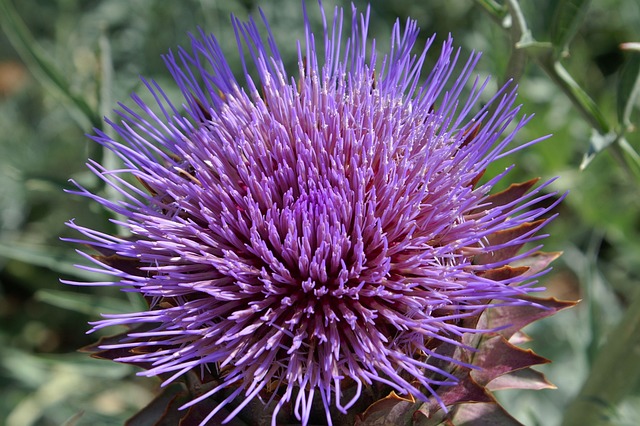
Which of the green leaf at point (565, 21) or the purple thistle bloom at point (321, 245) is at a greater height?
the green leaf at point (565, 21)

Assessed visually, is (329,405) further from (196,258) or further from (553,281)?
(553,281)

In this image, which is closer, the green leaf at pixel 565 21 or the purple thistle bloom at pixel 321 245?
the purple thistle bloom at pixel 321 245

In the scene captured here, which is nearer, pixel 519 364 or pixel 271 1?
pixel 519 364

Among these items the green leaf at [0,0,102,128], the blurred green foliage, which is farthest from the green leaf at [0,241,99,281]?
the green leaf at [0,0,102,128]

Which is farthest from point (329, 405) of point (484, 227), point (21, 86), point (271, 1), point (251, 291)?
point (21, 86)

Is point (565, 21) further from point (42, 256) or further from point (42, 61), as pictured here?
point (42, 256)

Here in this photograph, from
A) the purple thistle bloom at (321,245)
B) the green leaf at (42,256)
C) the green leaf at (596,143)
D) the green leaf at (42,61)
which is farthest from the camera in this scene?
the green leaf at (42,256)

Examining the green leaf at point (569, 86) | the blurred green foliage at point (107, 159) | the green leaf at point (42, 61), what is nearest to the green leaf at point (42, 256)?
the blurred green foliage at point (107, 159)

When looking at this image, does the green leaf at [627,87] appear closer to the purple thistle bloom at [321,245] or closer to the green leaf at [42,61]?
the purple thistle bloom at [321,245]
